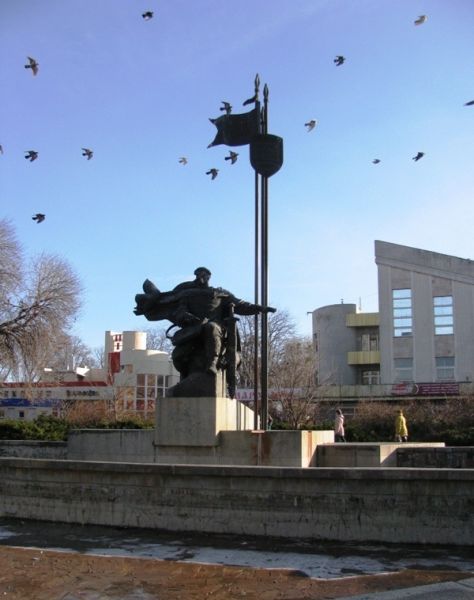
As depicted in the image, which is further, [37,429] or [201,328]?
[37,429]

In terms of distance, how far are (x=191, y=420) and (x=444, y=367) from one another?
43.2m

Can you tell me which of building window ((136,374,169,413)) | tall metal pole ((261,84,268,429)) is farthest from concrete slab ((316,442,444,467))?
building window ((136,374,169,413))

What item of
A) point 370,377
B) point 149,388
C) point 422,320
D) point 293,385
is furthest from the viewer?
point 149,388

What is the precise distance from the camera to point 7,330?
3509 cm

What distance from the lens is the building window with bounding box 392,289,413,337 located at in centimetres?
5334

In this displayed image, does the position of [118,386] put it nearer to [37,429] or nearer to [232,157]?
[37,429]

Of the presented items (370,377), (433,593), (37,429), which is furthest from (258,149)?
(370,377)

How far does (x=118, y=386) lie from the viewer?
52.3 meters

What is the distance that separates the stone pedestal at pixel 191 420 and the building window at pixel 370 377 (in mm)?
50592

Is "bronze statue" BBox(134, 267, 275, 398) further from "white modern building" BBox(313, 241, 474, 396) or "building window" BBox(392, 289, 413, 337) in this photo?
"building window" BBox(392, 289, 413, 337)

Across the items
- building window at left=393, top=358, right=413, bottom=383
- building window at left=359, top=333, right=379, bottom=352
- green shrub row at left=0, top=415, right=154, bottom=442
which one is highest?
building window at left=359, top=333, right=379, bottom=352

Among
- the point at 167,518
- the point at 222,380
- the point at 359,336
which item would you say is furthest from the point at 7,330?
the point at 359,336

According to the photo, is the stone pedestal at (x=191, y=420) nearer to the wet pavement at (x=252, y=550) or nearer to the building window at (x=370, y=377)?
the wet pavement at (x=252, y=550)

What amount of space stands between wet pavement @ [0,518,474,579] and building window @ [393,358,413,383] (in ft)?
149
